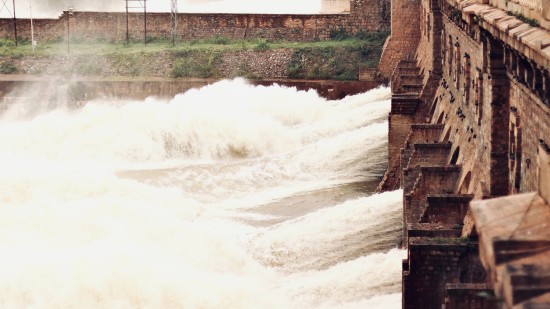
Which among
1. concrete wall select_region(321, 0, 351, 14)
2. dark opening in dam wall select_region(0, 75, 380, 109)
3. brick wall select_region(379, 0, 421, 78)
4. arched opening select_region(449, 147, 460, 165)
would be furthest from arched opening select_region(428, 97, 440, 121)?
concrete wall select_region(321, 0, 351, 14)

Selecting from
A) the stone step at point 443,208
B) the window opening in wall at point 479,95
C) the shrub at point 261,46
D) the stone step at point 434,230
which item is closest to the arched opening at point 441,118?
the window opening in wall at point 479,95

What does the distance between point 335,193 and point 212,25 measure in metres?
28.7

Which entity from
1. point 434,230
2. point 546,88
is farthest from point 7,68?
point 546,88

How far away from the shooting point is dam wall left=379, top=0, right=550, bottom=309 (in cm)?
564

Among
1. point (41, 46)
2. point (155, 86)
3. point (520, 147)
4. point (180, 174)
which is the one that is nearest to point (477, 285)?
point (520, 147)

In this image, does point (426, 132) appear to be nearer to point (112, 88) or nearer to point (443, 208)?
point (443, 208)

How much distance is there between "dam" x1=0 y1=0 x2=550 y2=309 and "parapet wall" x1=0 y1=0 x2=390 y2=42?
459 inches

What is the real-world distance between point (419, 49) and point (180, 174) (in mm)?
13756

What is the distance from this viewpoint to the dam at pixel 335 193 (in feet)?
42.2

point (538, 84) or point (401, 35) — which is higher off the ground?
point (538, 84)

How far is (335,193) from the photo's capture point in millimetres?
28234

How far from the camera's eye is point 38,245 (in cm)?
2080

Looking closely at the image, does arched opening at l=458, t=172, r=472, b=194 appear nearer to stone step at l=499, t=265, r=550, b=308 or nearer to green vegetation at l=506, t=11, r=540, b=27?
green vegetation at l=506, t=11, r=540, b=27

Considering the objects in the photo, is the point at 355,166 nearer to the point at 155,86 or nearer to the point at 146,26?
the point at 155,86
